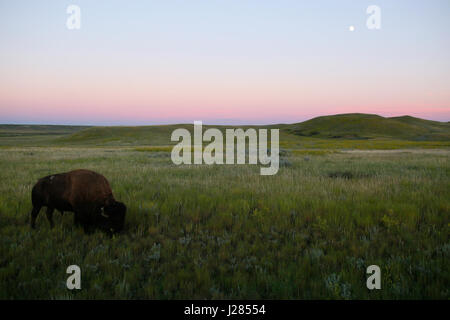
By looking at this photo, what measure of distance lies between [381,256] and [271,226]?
202 cm

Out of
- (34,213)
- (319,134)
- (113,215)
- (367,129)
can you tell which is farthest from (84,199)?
(367,129)

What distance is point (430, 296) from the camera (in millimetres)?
2742

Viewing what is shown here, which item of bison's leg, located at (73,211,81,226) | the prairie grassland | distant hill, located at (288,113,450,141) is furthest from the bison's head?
distant hill, located at (288,113,450,141)

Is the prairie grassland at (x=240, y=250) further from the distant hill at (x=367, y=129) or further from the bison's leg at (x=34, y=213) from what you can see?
the distant hill at (x=367, y=129)

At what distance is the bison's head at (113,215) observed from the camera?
444 centimetres

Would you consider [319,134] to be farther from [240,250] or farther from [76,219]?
[76,219]

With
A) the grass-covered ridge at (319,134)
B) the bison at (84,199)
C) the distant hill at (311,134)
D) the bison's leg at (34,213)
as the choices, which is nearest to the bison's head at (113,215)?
the bison at (84,199)

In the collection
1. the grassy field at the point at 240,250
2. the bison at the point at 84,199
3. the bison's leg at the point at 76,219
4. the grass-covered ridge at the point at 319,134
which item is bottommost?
the grassy field at the point at 240,250

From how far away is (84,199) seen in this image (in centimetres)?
429

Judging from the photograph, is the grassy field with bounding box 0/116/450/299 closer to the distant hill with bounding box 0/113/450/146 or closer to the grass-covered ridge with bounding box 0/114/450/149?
the distant hill with bounding box 0/113/450/146

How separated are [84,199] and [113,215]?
61 centimetres

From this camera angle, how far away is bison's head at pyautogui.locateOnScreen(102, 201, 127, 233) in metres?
4.44
